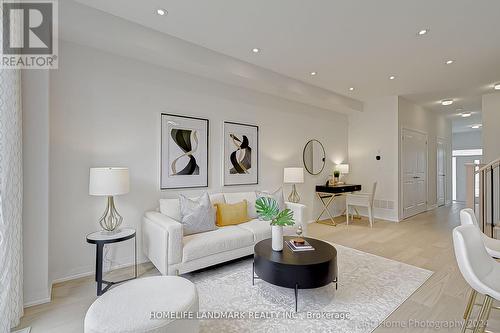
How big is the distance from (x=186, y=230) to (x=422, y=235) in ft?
14.2

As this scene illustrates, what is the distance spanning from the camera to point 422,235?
15.1 feet

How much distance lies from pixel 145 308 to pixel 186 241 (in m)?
1.34

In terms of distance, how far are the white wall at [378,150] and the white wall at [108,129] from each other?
3.76 m

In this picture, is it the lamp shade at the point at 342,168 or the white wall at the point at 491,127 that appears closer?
the white wall at the point at 491,127

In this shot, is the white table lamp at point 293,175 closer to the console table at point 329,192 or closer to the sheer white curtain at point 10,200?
the console table at point 329,192

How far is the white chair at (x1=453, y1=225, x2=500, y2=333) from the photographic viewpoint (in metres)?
1.58

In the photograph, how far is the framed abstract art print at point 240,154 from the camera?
13.8ft

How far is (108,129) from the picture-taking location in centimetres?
308

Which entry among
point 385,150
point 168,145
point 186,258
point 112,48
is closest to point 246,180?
point 168,145

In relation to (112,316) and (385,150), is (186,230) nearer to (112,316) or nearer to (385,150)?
(112,316)

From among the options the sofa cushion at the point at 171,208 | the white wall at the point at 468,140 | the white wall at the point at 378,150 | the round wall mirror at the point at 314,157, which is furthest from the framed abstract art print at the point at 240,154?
the white wall at the point at 468,140

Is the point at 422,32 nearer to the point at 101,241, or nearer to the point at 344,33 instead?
the point at 344,33

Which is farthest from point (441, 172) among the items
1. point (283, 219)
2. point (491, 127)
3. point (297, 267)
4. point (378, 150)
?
point (297, 267)

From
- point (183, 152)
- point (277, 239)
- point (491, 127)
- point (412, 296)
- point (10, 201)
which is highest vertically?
point (491, 127)
